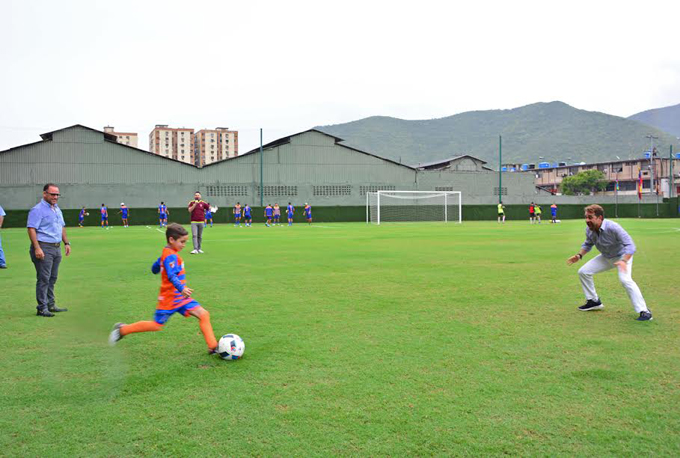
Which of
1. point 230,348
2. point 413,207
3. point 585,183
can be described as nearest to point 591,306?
point 230,348

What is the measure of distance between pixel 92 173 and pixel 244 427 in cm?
5392

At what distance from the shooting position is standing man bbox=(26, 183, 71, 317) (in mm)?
8398

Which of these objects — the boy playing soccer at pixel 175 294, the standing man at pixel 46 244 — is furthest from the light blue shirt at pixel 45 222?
the boy playing soccer at pixel 175 294

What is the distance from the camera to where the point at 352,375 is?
5203mm

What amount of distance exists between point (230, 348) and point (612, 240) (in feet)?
18.0

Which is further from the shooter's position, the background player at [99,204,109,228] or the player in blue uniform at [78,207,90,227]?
the player in blue uniform at [78,207,90,227]

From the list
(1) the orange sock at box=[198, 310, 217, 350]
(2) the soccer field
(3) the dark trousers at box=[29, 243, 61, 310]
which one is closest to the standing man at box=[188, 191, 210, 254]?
(2) the soccer field

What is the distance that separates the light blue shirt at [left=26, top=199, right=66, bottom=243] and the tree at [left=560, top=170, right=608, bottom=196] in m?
121

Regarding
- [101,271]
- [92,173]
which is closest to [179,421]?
[101,271]

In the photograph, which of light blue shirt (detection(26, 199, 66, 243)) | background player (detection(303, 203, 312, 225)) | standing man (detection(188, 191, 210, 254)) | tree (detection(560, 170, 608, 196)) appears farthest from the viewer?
tree (detection(560, 170, 608, 196))

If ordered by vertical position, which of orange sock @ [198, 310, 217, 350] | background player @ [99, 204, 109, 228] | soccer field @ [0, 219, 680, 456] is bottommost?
soccer field @ [0, 219, 680, 456]

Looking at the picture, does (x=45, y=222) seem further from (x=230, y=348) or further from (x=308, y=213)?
(x=308, y=213)

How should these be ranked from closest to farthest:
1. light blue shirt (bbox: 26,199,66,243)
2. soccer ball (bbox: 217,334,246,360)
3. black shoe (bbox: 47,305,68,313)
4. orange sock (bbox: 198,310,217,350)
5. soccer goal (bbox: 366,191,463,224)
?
1. soccer ball (bbox: 217,334,246,360)
2. orange sock (bbox: 198,310,217,350)
3. light blue shirt (bbox: 26,199,66,243)
4. black shoe (bbox: 47,305,68,313)
5. soccer goal (bbox: 366,191,463,224)

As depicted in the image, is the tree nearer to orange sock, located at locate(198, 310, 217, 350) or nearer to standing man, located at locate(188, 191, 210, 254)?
standing man, located at locate(188, 191, 210, 254)
